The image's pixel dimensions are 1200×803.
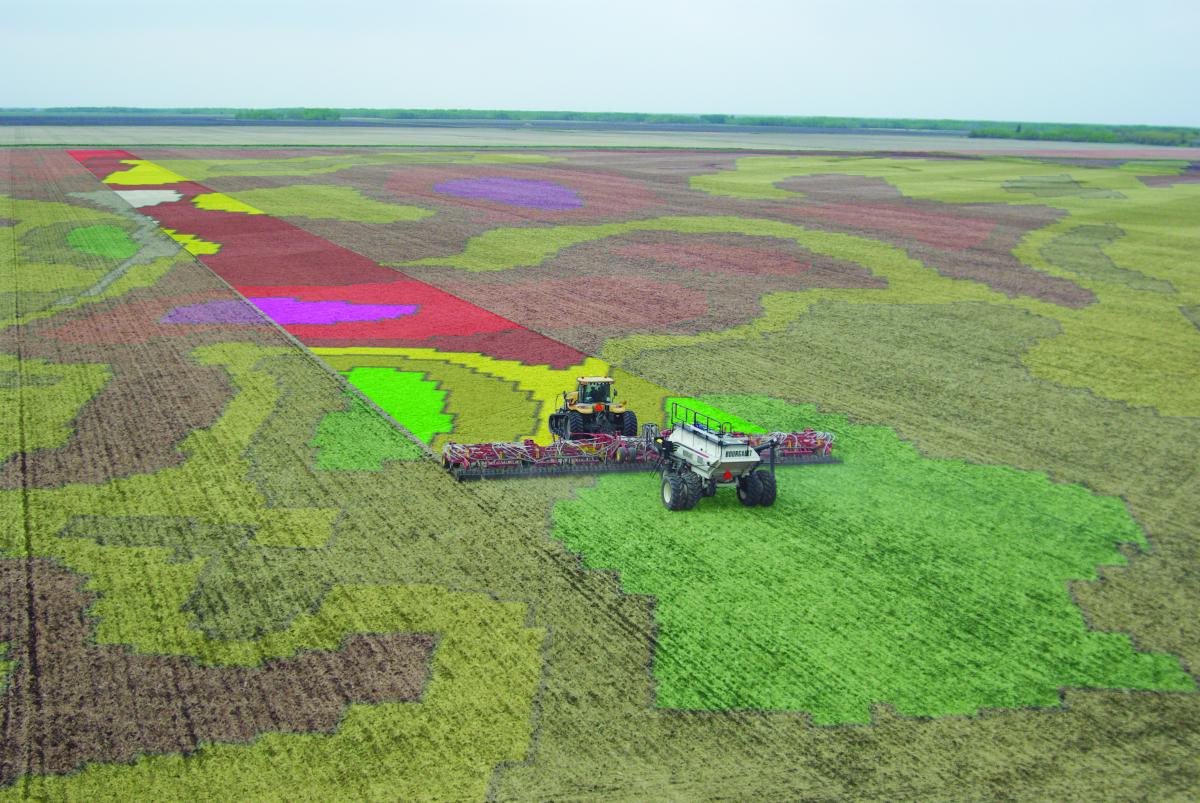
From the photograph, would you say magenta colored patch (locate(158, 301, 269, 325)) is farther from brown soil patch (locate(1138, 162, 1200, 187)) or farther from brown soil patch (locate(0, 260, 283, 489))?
brown soil patch (locate(1138, 162, 1200, 187))

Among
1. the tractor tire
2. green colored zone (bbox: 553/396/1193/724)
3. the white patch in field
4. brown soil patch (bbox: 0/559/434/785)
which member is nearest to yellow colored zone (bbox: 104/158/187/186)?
the white patch in field

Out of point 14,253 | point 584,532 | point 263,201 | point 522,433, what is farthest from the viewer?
point 263,201

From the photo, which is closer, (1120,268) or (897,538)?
(897,538)

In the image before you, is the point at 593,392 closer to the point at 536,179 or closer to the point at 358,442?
the point at 358,442

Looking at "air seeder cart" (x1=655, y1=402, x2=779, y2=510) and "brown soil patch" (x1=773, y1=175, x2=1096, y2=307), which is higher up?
"brown soil patch" (x1=773, y1=175, x2=1096, y2=307)

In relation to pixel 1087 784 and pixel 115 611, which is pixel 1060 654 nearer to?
pixel 1087 784

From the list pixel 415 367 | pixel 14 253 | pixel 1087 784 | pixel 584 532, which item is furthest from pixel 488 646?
pixel 14 253

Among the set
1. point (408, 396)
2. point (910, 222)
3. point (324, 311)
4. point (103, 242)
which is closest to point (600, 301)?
point (324, 311)
